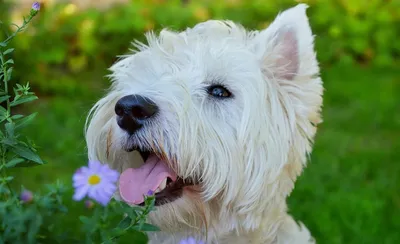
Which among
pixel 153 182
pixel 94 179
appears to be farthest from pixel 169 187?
pixel 94 179

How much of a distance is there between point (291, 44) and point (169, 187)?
814mm

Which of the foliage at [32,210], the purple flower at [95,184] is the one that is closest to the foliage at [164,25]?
the foliage at [32,210]

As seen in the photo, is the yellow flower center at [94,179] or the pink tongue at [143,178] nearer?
the yellow flower center at [94,179]

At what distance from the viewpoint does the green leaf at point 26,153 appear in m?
1.95

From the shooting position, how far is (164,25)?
7781 mm

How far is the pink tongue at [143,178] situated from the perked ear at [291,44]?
0.64m

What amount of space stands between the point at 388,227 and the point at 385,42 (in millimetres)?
4774

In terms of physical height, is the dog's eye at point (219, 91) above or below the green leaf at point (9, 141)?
below

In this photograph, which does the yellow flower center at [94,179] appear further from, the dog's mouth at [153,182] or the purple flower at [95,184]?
the dog's mouth at [153,182]

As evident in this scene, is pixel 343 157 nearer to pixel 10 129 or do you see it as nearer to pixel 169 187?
pixel 169 187

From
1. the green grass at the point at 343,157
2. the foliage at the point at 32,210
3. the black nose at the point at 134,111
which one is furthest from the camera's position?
the green grass at the point at 343,157

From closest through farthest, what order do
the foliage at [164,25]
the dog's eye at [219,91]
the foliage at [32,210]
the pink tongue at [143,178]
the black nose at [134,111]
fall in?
the foliage at [32,210], the black nose at [134,111], the pink tongue at [143,178], the dog's eye at [219,91], the foliage at [164,25]

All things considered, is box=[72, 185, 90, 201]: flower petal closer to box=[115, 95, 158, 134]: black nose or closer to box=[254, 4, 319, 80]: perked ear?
box=[115, 95, 158, 134]: black nose

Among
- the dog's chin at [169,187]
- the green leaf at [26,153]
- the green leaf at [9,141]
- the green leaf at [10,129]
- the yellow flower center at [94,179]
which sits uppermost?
the green leaf at [10,129]
